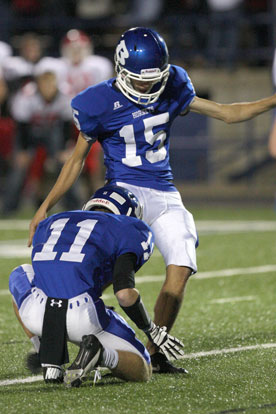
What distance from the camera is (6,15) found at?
17.7 metres

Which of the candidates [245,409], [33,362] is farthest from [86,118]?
[245,409]

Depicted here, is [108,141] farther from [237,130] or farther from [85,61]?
[237,130]

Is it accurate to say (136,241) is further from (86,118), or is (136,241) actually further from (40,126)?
(40,126)

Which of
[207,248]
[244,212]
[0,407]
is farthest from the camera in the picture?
[244,212]

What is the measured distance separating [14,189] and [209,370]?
325 inches

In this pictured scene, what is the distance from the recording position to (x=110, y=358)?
3.91 metres

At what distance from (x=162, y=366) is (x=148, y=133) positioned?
1.19m

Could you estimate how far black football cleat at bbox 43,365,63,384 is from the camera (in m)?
3.95

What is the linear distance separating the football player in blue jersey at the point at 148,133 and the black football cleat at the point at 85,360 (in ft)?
2.19

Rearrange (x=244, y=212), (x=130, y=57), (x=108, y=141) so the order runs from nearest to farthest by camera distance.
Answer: (x=130, y=57), (x=108, y=141), (x=244, y=212)

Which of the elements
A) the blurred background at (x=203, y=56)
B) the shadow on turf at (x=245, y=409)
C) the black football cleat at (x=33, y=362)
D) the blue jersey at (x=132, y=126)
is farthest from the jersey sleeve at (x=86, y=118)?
the blurred background at (x=203, y=56)

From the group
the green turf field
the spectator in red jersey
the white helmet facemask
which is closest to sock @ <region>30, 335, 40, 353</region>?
the green turf field

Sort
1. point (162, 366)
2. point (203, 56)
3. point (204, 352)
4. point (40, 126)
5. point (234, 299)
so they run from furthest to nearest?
1. point (203, 56)
2. point (40, 126)
3. point (234, 299)
4. point (204, 352)
5. point (162, 366)

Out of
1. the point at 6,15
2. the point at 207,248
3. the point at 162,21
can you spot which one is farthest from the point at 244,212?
the point at 6,15
